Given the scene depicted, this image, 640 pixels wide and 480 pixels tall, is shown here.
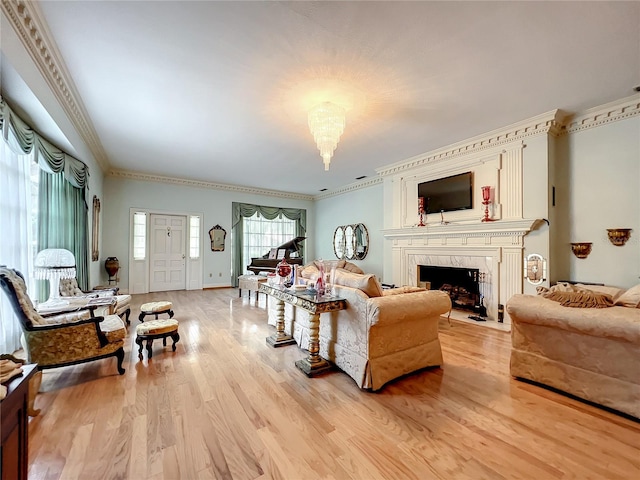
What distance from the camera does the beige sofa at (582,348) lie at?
1983 millimetres

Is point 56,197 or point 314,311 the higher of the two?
point 56,197

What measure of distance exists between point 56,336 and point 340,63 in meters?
3.60

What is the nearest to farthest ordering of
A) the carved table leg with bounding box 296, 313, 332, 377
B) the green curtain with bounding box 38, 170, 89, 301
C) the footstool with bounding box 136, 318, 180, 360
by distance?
the carved table leg with bounding box 296, 313, 332, 377 → the footstool with bounding box 136, 318, 180, 360 → the green curtain with bounding box 38, 170, 89, 301

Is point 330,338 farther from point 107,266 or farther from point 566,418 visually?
point 107,266

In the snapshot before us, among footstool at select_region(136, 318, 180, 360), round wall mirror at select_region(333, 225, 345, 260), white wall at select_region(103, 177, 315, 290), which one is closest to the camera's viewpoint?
footstool at select_region(136, 318, 180, 360)

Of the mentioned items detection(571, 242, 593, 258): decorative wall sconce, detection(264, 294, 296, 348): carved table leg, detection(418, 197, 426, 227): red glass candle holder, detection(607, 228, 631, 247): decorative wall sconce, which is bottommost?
detection(264, 294, 296, 348): carved table leg

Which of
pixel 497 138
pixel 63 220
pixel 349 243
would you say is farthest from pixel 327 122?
pixel 349 243

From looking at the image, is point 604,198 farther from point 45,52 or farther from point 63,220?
point 63,220

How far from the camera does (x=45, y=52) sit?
93.8 inches

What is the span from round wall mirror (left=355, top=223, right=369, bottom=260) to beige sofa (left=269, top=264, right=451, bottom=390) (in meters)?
4.60

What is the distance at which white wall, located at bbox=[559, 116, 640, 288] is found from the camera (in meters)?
3.37

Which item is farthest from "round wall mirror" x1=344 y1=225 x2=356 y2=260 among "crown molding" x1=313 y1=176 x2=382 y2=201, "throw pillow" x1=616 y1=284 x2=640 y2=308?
"throw pillow" x1=616 y1=284 x2=640 y2=308

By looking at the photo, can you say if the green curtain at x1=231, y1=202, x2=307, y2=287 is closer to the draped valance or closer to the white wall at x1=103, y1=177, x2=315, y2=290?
the white wall at x1=103, y1=177, x2=315, y2=290

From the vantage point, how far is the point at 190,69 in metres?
2.75
